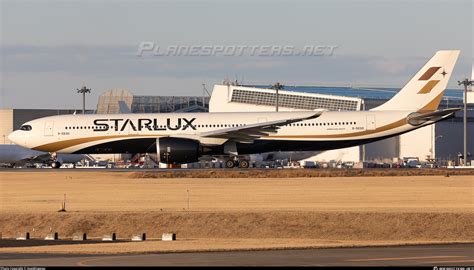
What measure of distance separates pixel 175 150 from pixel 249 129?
4925 millimetres

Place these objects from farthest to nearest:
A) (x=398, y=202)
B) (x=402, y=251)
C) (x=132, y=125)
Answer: (x=132, y=125) → (x=398, y=202) → (x=402, y=251)

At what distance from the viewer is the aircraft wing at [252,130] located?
64.6 metres

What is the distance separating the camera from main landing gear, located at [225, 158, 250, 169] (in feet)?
220

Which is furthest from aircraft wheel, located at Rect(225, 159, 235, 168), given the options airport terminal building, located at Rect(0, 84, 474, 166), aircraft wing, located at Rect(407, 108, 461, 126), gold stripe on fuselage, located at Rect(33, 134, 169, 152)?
airport terminal building, located at Rect(0, 84, 474, 166)

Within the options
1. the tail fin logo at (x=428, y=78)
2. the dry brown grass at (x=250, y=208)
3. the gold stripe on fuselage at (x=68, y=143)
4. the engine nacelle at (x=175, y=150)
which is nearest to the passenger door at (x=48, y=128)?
the gold stripe on fuselage at (x=68, y=143)

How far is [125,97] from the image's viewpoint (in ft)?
423

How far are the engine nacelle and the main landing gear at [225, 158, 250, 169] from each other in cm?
388

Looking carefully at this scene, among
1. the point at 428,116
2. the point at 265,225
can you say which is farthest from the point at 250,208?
the point at 428,116

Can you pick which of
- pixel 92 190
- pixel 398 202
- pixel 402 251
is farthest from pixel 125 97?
pixel 402 251

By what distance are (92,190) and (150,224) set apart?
1255cm

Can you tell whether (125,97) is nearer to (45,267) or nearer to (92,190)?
(92,190)

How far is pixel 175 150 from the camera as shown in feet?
208

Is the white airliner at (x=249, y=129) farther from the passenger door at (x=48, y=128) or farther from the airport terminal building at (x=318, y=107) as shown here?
the airport terminal building at (x=318, y=107)

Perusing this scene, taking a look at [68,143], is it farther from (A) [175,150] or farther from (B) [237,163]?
(B) [237,163]
